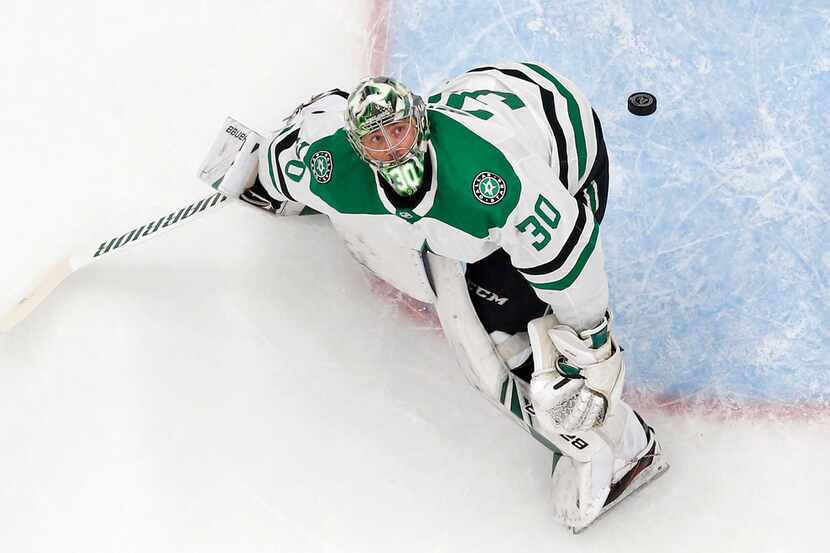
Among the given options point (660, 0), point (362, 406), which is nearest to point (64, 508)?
point (362, 406)

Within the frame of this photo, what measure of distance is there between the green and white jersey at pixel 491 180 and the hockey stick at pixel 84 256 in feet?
1.61

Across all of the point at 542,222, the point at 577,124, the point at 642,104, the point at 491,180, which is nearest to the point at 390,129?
the point at 491,180

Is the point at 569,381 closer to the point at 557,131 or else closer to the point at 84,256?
the point at 557,131

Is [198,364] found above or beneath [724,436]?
beneath

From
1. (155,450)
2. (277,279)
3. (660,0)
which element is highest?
(660,0)

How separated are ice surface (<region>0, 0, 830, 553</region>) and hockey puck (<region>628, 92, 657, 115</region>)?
39 millimetres

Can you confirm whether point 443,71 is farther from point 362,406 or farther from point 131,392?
point 131,392

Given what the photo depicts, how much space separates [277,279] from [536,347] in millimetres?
1024

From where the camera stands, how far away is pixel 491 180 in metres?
2.60

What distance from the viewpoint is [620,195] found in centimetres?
371

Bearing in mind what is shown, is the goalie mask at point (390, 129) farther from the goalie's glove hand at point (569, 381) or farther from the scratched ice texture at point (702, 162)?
the scratched ice texture at point (702, 162)

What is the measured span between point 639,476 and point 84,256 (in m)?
1.74

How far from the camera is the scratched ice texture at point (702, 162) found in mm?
3539

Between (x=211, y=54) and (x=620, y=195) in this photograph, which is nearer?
(x=620, y=195)
